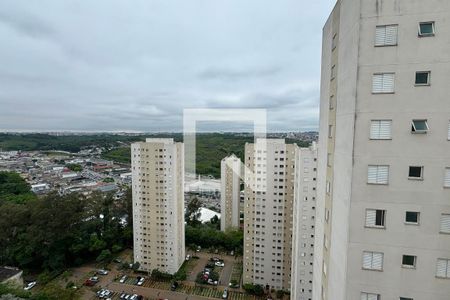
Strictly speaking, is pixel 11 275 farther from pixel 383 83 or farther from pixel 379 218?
pixel 383 83

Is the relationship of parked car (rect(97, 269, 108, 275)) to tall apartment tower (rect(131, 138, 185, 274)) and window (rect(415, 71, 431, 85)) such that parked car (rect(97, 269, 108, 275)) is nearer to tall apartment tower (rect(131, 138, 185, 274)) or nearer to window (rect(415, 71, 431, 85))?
tall apartment tower (rect(131, 138, 185, 274))

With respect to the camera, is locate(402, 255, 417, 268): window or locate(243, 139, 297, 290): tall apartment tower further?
locate(243, 139, 297, 290): tall apartment tower

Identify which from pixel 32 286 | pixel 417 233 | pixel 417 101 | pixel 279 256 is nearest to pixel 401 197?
pixel 417 233

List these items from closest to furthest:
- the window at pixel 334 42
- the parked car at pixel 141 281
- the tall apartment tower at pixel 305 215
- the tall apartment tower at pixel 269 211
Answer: the window at pixel 334 42 → the tall apartment tower at pixel 305 215 → the tall apartment tower at pixel 269 211 → the parked car at pixel 141 281

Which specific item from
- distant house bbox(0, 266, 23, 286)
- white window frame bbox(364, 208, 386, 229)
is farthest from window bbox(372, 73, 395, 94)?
distant house bbox(0, 266, 23, 286)

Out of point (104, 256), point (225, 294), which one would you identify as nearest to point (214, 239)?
point (225, 294)

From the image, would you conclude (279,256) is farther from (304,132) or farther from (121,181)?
(121,181)

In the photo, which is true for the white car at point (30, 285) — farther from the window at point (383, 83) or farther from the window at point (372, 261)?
the window at point (383, 83)

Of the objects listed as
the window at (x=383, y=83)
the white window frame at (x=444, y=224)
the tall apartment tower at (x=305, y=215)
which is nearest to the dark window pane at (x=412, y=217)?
the white window frame at (x=444, y=224)
